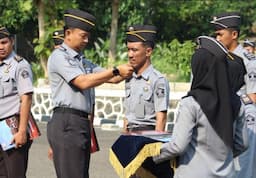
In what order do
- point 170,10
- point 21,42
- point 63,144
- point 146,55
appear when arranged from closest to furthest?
point 63,144 → point 146,55 → point 170,10 → point 21,42

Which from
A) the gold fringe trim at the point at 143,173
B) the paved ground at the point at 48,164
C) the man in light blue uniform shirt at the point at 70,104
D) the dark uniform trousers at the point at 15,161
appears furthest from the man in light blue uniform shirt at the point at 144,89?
the paved ground at the point at 48,164

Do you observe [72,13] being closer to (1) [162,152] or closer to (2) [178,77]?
(1) [162,152]

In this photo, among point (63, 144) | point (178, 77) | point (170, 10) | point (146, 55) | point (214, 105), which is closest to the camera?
point (214, 105)

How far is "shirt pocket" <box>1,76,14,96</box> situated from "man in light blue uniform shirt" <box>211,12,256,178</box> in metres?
1.75

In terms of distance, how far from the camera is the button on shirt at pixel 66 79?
500cm

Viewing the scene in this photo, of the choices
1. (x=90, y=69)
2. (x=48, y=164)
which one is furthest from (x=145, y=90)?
(x=48, y=164)

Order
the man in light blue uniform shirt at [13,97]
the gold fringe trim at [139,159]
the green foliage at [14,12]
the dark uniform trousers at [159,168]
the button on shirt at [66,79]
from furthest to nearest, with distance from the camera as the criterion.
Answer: the green foliage at [14,12]
the man in light blue uniform shirt at [13,97]
the button on shirt at [66,79]
the dark uniform trousers at [159,168]
the gold fringe trim at [139,159]

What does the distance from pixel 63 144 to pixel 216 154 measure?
4.66 feet

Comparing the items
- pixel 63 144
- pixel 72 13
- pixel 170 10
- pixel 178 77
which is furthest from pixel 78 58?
pixel 170 10

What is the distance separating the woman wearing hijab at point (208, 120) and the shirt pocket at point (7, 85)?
6.06 feet

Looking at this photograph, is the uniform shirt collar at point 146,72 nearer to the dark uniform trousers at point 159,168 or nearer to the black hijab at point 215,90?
the dark uniform trousers at point 159,168

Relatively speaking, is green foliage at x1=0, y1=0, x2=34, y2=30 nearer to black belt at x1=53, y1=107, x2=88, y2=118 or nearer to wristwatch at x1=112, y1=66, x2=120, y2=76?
black belt at x1=53, y1=107, x2=88, y2=118

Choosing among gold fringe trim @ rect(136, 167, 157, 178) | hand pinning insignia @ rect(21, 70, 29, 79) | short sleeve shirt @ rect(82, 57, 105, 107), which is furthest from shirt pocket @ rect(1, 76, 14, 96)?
gold fringe trim @ rect(136, 167, 157, 178)

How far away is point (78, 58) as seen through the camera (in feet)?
16.9
